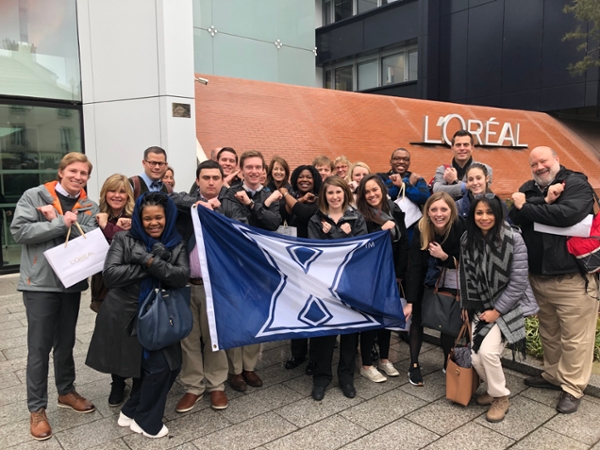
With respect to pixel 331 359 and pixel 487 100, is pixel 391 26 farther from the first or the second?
pixel 331 359

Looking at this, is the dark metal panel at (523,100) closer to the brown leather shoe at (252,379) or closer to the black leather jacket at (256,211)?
the black leather jacket at (256,211)

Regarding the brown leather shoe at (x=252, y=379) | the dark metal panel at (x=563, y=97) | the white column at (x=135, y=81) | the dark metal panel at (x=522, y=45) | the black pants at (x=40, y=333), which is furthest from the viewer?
the dark metal panel at (x=522, y=45)

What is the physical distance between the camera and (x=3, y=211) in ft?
28.6

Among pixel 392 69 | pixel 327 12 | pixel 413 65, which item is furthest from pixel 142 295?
pixel 327 12

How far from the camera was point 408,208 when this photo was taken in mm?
4922

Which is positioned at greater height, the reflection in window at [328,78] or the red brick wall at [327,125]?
the reflection in window at [328,78]

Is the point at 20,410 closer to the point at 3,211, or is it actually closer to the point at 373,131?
the point at 3,211

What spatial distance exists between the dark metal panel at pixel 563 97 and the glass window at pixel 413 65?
21.9 feet

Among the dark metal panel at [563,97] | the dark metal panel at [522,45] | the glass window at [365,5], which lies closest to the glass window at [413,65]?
the glass window at [365,5]

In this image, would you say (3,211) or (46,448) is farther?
(3,211)

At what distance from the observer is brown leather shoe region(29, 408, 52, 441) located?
11.1ft

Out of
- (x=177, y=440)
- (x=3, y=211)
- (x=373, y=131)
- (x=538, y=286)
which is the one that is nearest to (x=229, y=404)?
(x=177, y=440)

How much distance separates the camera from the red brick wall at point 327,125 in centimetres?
1184

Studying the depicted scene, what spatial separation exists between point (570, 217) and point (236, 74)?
1308 cm
